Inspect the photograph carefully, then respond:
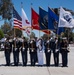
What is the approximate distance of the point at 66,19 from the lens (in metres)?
14.9

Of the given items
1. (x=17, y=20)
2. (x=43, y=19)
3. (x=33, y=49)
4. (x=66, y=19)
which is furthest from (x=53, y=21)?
(x=17, y=20)

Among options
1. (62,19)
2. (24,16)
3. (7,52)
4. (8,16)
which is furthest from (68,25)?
(8,16)

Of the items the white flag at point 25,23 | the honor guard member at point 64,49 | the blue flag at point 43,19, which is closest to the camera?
the honor guard member at point 64,49

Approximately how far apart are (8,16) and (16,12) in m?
25.9

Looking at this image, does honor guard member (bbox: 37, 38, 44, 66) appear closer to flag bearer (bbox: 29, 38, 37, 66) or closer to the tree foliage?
flag bearer (bbox: 29, 38, 37, 66)

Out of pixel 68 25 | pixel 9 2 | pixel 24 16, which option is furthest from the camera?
pixel 9 2

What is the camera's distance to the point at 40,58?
14.9 metres

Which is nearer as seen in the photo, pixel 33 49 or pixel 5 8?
pixel 33 49

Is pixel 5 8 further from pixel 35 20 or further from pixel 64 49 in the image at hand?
pixel 64 49

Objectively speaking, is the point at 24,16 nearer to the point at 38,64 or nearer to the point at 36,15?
the point at 36,15

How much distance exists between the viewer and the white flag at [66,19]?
14.7 m

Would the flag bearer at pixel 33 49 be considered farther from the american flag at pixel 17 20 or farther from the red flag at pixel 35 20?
the american flag at pixel 17 20

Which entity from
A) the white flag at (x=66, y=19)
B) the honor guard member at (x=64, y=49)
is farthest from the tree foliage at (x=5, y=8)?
the honor guard member at (x=64, y=49)

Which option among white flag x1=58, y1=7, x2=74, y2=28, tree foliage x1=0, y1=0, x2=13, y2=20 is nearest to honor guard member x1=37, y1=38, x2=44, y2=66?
white flag x1=58, y1=7, x2=74, y2=28
